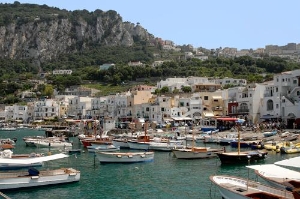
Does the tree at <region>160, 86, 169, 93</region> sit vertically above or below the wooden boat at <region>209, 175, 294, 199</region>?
above

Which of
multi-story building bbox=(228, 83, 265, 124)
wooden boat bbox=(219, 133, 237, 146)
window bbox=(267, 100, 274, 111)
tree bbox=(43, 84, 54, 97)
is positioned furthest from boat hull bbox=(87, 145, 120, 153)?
tree bbox=(43, 84, 54, 97)

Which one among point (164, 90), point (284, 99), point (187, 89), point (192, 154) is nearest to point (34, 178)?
point (192, 154)

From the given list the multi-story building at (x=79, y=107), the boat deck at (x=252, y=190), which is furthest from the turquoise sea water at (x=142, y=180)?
the multi-story building at (x=79, y=107)

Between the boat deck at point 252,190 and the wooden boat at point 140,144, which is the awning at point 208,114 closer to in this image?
the wooden boat at point 140,144

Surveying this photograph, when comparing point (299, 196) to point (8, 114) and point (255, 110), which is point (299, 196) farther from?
point (8, 114)

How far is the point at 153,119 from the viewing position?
98.3 m

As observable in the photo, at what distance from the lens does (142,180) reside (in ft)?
114

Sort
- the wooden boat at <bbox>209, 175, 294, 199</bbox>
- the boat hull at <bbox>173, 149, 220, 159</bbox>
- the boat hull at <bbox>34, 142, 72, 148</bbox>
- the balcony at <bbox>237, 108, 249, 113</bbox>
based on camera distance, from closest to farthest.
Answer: the wooden boat at <bbox>209, 175, 294, 199</bbox> → the boat hull at <bbox>173, 149, 220, 159</bbox> → the boat hull at <bbox>34, 142, 72, 148</bbox> → the balcony at <bbox>237, 108, 249, 113</bbox>

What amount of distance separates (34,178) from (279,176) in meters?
16.3

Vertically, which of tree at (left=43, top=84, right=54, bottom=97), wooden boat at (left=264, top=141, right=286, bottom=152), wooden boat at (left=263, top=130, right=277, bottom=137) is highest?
tree at (left=43, top=84, right=54, bottom=97)

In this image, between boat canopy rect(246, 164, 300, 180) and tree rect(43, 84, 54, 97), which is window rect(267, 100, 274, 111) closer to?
boat canopy rect(246, 164, 300, 180)

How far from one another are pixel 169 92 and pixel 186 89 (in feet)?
15.9

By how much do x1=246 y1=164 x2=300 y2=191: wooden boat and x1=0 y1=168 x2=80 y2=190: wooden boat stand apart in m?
13.7

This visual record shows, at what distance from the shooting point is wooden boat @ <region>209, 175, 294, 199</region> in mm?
23094
